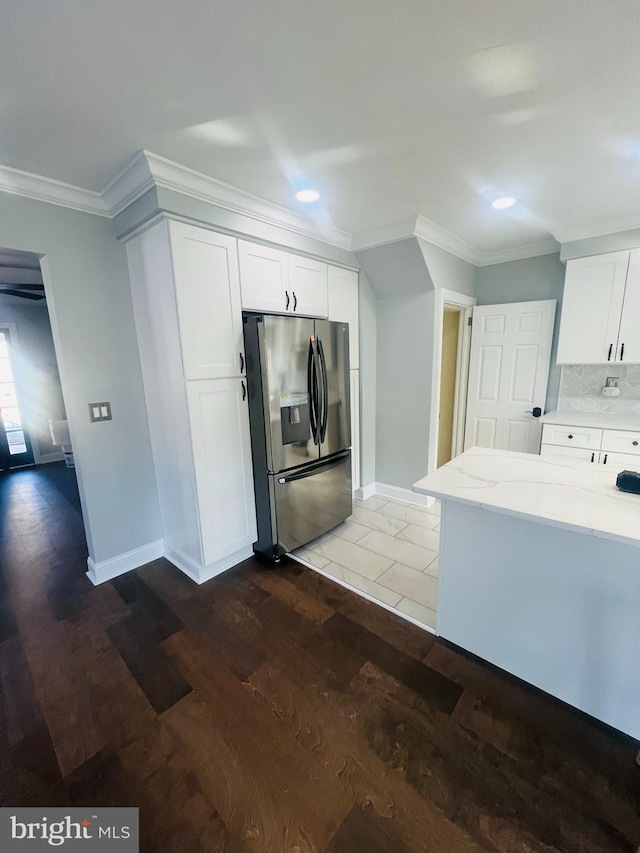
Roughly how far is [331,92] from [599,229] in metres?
2.68

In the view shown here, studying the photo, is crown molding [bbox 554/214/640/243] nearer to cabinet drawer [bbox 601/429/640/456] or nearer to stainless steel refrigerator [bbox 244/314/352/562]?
cabinet drawer [bbox 601/429/640/456]

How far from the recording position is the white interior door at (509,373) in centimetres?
333

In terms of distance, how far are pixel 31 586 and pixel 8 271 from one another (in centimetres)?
245

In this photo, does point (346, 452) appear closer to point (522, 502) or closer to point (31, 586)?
point (522, 502)

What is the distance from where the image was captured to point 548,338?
328 centimetres

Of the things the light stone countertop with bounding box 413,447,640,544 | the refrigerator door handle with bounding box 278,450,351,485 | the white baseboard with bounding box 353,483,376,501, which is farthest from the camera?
the white baseboard with bounding box 353,483,376,501

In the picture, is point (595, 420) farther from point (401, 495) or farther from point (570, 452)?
point (401, 495)

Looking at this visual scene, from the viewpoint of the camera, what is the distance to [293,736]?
1396mm

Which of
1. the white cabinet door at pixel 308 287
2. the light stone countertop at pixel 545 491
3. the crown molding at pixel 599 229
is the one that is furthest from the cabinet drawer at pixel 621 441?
the white cabinet door at pixel 308 287

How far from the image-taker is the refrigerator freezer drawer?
8.16ft

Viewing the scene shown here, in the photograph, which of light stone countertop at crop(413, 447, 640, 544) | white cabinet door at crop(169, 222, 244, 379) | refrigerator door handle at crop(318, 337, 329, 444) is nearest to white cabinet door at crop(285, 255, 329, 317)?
refrigerator door handle at crop(318, 337, 329, 444)

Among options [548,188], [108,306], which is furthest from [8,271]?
[548,188]

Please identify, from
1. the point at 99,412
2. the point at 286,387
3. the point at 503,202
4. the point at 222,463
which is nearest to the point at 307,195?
the point at 286,387

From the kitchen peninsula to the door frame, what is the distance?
1.53m
